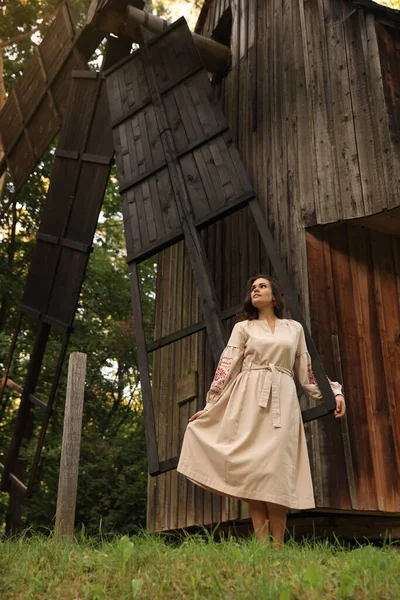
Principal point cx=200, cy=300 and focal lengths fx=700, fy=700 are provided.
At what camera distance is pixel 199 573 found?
321 centimetres

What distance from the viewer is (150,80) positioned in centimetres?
799

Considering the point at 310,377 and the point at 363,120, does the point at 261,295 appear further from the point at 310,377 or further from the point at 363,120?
the point at 363,120

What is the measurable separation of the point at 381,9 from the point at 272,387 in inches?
165

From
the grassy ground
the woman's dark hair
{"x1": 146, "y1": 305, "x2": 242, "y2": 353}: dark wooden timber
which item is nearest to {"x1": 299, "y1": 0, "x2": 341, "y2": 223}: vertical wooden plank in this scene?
{"x1": 146, "y1": 305, "x2": 242, "y2": 353}: dark wooden timber

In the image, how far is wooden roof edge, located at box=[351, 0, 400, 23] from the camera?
6.70 meters

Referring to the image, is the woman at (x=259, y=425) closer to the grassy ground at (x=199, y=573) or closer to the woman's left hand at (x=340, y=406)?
the woman's left hand at (x=340, y=406)

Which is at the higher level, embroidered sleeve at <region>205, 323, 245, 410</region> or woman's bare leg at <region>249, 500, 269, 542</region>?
embroidered sleeve at <region>205, 323, 245, 410</region>

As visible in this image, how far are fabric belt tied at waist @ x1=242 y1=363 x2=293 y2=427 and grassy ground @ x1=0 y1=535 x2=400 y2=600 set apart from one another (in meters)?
0.83

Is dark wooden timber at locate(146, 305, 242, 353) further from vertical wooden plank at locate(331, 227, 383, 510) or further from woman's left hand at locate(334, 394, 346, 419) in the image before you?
woman's left hand at locate(334, 394, 346, 419)

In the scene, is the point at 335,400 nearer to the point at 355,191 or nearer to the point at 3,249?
the point at 355,191

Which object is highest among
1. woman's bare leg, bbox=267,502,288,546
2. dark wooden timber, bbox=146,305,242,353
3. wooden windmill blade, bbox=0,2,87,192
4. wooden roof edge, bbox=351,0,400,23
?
wooden windmill blade, bbox=0,2,87,192

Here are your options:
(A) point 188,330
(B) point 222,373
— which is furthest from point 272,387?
(A) point 188,330

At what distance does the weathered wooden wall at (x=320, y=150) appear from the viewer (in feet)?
19.0

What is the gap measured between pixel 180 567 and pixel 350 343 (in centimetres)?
330
